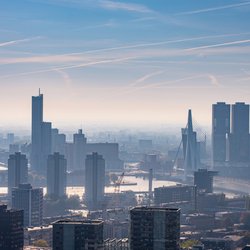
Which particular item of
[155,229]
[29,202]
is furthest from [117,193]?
[155,229]

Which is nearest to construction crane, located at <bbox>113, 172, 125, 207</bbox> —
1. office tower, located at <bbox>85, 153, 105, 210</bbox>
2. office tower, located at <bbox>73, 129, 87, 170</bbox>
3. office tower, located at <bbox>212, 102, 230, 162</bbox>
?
office tower, located at <bbox>85, 153, 105, 210</bbox>

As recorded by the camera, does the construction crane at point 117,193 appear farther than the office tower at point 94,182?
No

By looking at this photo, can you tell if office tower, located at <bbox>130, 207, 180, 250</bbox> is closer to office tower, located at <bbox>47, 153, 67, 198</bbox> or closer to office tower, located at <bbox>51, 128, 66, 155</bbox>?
office tower, located at <bbox>47, 153, 67, 198</bbox>

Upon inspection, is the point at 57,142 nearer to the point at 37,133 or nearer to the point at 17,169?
the point at 37,133

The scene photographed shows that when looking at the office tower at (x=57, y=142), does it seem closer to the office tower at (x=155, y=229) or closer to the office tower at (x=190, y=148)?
the office tower at (x=190, y=148)

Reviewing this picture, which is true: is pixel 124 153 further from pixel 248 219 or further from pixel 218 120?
pixel 248 219

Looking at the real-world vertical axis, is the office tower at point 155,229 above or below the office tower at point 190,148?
below

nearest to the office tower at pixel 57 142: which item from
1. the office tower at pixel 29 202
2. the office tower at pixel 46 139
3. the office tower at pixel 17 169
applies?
the office tower at pixel 46 139
